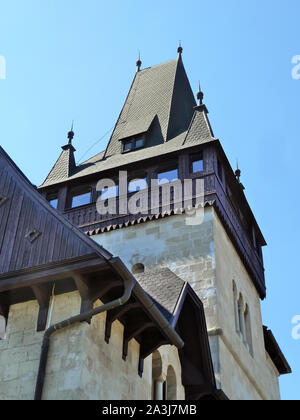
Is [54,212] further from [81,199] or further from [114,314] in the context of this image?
[81,199]

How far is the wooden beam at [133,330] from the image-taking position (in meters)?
10.7

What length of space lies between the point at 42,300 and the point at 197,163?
10638 millimetres

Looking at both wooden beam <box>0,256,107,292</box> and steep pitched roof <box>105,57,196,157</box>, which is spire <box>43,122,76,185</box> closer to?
steep pitched roof <box>105,57,196,157</box>

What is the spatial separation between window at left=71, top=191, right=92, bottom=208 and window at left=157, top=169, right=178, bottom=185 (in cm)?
245

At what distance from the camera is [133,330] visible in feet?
35.7

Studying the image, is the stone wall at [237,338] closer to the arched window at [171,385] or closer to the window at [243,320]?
the window at [243,320]

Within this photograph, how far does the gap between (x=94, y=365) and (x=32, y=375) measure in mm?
916

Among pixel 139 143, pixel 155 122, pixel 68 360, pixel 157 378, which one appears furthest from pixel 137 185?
pixel 68 360

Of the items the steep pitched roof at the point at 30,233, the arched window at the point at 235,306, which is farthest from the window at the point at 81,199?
the steep pitched roof at the point at 30,233

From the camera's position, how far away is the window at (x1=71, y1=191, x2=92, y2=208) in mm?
21286

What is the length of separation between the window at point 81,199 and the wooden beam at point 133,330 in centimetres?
1048

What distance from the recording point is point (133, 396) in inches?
416
